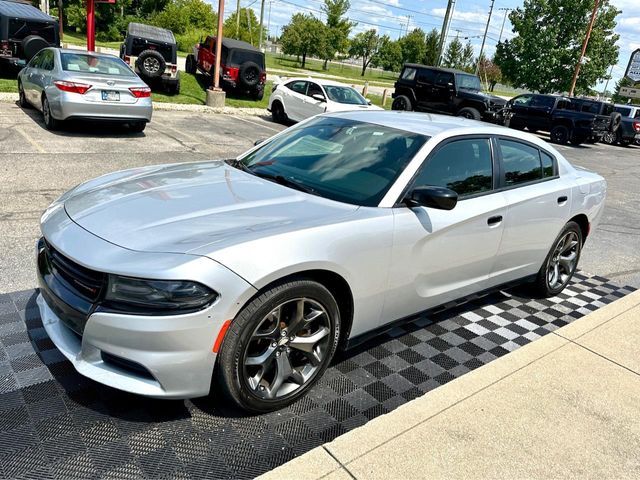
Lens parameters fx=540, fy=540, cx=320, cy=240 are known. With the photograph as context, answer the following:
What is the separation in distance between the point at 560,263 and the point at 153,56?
1418 cm

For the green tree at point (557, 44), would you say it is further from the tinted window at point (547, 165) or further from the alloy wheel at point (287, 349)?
the alloy wheel at point (287, 349)

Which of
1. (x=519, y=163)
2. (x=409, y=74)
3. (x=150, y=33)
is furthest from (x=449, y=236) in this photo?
(x=409, y=74)

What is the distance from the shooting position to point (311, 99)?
15.1m

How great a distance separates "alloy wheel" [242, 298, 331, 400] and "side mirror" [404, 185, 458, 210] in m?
0.91

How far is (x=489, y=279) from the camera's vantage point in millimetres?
4133

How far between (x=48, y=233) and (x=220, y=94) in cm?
1464

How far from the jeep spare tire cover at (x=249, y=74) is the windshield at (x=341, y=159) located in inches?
597

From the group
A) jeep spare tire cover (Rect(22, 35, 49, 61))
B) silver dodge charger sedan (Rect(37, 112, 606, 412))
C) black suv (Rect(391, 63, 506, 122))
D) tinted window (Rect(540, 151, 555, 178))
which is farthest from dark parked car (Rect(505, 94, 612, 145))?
silver dodge charger sedan (Rect(37, 112, 606, 412))

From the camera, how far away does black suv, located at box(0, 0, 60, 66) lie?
14.6 meters

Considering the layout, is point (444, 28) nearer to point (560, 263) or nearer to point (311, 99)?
point (311, 99)

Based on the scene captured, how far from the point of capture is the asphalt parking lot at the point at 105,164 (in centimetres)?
535

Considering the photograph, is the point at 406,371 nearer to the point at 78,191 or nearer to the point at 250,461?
the point at 250,461

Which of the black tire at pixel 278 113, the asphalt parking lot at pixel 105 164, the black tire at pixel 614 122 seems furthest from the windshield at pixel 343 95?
the black tire at pixel 614 122

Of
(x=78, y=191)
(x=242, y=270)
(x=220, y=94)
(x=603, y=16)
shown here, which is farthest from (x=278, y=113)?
(x=603, y=16)
